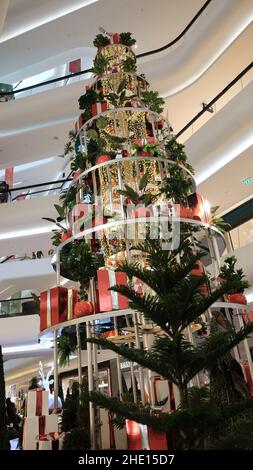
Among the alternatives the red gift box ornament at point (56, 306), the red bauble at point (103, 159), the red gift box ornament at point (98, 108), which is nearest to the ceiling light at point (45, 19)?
the red gift box ornament at point (98, 108)

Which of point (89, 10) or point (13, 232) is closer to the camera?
point (89, 10)

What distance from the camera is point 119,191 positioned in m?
3.33

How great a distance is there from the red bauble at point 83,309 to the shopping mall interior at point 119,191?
0.5 inches

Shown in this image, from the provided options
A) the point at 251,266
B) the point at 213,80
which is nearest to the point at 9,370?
the point at 251,266

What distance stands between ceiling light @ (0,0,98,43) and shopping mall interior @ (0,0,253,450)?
3cm

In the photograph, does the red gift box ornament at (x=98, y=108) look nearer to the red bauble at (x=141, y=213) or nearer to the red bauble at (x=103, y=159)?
the red bauble at (x=103, y=159)

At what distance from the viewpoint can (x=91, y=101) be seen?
4828mm

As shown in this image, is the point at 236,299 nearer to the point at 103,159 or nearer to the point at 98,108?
the point at 103,159

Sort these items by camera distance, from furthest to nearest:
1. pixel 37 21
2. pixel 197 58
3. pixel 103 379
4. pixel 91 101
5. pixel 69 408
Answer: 1. pixel 103 379
2. pixel 37 21
3. pixel 197 58
4. pixel 91 101
5. pixel 69 408

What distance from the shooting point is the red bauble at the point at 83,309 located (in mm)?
3008

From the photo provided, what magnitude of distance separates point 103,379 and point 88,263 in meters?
10.5

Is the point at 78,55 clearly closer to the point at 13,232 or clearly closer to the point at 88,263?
the point at 13,232
